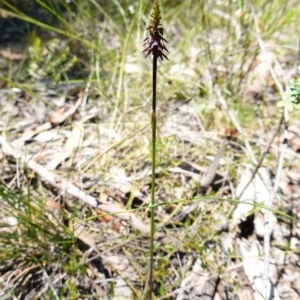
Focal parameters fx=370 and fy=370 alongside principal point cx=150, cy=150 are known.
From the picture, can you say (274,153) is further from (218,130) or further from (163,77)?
(163,77)

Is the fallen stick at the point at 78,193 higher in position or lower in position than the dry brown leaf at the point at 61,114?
lower

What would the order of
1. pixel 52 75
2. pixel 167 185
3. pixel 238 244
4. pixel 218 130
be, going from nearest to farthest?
pixel 238 244, pixel 167 185, pixel 218 130, pixel 52 75

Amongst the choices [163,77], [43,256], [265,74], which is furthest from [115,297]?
[265,74]

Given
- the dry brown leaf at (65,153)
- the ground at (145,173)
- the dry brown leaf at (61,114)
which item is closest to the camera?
the ground at (145,173)

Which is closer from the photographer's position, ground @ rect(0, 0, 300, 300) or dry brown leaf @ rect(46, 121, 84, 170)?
ground @ rect(0, 0, 300, 300)

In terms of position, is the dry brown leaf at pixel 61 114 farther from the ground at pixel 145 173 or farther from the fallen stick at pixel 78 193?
the fallen stick at pixel 78 193

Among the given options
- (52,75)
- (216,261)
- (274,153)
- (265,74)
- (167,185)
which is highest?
(265,74)

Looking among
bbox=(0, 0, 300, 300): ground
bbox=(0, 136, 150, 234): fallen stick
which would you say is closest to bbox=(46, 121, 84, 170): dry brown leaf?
bbox=(0, 0, 300, 300): ground

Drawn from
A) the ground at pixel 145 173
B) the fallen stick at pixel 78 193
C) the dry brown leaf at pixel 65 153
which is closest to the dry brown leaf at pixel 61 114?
A: the ground at pixel 145 173

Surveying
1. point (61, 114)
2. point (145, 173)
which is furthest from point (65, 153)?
point (145, 173)

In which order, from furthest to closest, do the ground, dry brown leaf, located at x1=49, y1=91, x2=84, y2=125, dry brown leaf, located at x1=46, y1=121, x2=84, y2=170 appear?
dry brown leaf, located at x1=49, y1=91, x2=84, y2=125 < dry brown leaf, located at x1=46, y1=121, x2=84, y2=170 < the ground

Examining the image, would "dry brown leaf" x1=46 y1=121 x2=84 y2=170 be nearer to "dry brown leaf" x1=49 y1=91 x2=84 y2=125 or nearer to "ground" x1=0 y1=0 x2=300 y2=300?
"ground" x1=0 y1=0 x2=300 y2=300
